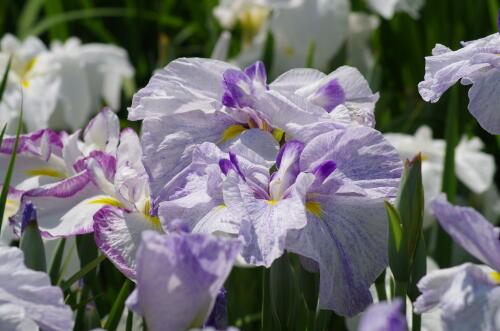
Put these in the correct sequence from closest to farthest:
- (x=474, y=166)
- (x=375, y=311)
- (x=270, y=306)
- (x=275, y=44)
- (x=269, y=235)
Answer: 1. (x=375, y=311)
2. (x=269, y=235)
3. (x=270, y=306)
4. (x=474, y=166)
5. (x=275, y=44)

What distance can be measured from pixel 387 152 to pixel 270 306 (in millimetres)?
191

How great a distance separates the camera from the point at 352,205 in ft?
2.63

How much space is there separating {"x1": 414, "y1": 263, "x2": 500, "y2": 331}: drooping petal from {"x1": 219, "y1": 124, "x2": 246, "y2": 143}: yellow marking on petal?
11.8 inches

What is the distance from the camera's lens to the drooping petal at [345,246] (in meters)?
0.75

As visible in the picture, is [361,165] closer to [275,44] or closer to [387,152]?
[387,152]

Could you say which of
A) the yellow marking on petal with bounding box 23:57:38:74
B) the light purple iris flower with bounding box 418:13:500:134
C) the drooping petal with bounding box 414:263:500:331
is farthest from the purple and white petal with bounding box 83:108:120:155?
the yellow marking on petal with bounding box 23:57:38:74

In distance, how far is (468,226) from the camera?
2.08 feet

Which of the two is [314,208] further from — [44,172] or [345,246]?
[44,172]

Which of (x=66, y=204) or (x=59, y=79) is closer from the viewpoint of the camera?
(x=66, y=204)

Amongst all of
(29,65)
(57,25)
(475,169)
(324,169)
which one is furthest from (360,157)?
(57,25)

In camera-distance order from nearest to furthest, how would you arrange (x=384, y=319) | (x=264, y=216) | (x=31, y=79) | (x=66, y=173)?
(x=384, y=319) → (x=264, y=216) → (x=66, y=173) → (x=31, y=79)

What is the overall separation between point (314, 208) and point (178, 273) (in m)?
0.20

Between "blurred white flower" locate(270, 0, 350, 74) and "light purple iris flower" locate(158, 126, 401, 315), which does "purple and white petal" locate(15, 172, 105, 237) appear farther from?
"blurred white flower" locate(270, 0, 350, 74)

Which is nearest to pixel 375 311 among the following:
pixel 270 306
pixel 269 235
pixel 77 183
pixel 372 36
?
pixel 269 235
